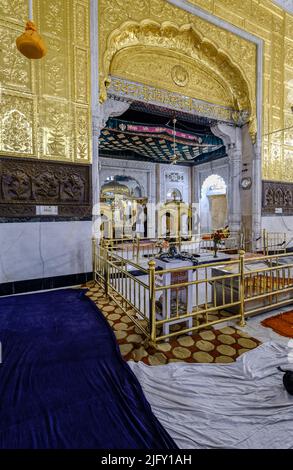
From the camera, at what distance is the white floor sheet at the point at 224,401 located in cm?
160

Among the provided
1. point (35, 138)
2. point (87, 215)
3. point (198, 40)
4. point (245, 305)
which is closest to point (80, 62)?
point (35, 138)

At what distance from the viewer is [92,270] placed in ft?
18.2

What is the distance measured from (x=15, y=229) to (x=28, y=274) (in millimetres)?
974

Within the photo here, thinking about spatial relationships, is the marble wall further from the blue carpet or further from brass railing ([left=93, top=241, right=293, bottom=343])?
the blue carpet

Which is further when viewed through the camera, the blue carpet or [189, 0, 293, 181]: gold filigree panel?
[189, 0, 293, 181]: gold filigree panel

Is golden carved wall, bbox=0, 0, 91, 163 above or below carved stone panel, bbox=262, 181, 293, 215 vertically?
above

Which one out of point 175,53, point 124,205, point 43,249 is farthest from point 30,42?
point 124,205

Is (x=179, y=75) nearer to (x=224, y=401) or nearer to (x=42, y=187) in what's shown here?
(x=42, y=187)

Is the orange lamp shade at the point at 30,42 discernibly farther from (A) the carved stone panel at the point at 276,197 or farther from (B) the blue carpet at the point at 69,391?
(A) the carved stone panel at the point at 276,197

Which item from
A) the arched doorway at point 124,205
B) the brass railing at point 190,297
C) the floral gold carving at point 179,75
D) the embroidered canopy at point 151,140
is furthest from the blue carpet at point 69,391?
the arched doorway at point 124,205

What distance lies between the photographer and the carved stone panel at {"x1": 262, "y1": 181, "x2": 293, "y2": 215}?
27.9ft

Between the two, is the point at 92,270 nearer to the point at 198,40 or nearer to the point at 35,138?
the point at 35,138

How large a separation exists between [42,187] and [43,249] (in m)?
1.34

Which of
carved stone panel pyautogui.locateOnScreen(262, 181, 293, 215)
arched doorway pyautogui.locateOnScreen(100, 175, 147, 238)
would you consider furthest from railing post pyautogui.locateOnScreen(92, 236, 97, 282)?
arched doorway pyautogui.locateOnScreen(100, 175, 147, 238)
